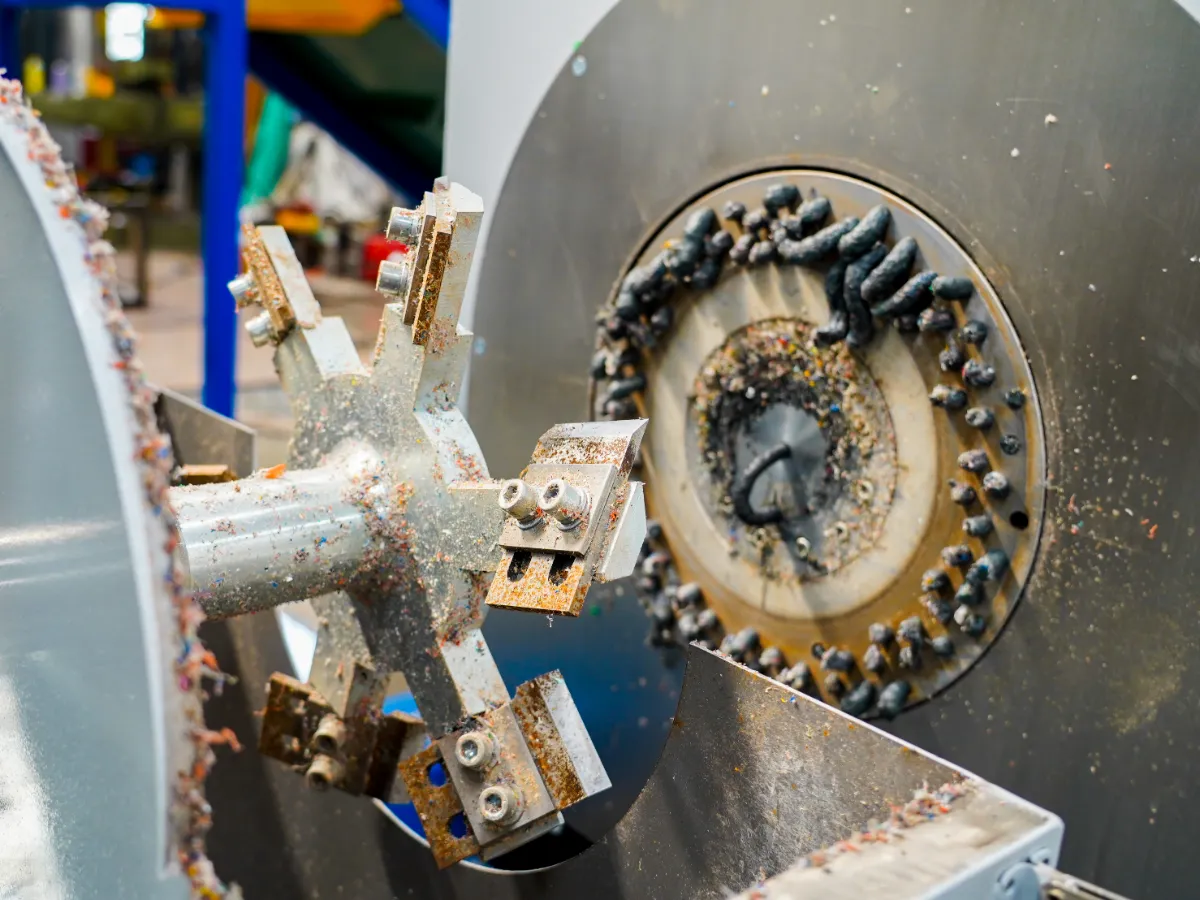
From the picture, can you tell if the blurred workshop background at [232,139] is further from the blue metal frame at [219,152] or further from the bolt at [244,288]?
the bolt at [244,288]

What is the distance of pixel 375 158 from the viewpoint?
2961 mm

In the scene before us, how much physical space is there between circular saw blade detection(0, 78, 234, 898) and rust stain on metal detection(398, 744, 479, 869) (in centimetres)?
28

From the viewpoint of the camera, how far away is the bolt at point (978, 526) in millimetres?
923

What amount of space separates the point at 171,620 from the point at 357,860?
667 millimetres

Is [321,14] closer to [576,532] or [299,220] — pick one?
[576,532]

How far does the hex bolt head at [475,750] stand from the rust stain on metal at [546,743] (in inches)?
1.1

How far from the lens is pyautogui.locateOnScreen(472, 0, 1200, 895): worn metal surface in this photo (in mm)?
822

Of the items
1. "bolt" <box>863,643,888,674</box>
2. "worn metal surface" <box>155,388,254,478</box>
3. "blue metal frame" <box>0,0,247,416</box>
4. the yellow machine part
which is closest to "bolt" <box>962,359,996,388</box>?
"bolt" <box>863,643,888,674</box>

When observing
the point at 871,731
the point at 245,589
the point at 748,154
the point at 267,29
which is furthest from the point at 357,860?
the point at 267,29

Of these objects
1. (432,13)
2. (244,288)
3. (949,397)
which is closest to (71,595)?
(244,288)

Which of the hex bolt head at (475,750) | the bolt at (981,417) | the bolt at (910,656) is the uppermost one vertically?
the bolt at (981,417)

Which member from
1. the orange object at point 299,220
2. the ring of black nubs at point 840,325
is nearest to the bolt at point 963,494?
the ring of black nubs at point 840,325

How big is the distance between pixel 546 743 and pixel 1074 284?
46cm

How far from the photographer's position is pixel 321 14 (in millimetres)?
2395
